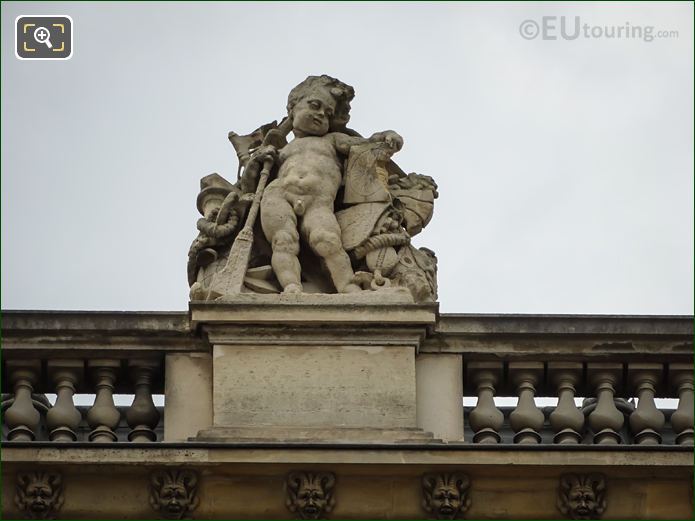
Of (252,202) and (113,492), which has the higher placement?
(252,202)

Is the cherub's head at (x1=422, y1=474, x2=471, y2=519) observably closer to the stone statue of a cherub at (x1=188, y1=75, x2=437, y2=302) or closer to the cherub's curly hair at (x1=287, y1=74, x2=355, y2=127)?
the stone statue of a cherub at (x1=188, y1=75, x2=437, y2=302)

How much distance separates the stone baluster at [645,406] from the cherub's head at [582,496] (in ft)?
2.42

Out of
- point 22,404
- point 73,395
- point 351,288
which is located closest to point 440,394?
point 351,288

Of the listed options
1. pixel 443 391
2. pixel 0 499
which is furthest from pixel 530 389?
pixel 0 499

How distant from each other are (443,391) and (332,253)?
59.6 inches

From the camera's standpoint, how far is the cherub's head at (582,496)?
21.3 meters

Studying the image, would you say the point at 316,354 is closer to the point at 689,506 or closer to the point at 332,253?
the point at 332,253

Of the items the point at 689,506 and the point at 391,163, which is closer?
the point at 689,506

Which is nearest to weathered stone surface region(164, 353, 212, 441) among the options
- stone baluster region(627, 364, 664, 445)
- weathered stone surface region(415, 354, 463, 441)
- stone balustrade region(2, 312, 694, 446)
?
stone balustrade region(2, 312, 694, 446)

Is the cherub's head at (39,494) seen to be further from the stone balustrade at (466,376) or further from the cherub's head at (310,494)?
the cherub's head at (310,494)

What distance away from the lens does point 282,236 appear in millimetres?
23141

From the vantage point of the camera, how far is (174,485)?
69.7 feet

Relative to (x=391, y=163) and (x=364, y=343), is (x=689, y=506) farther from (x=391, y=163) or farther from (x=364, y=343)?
(x=391, y=163)

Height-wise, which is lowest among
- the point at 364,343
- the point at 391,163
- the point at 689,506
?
the point at 689,506
